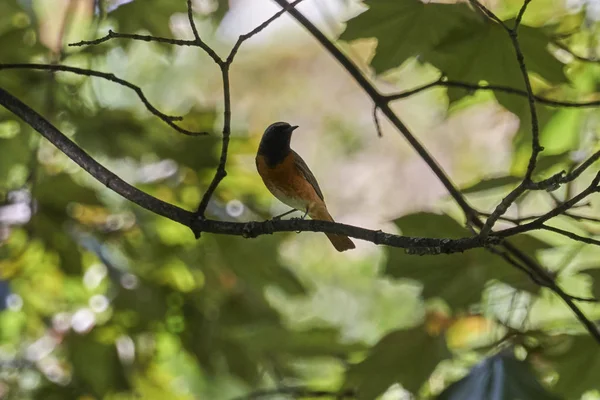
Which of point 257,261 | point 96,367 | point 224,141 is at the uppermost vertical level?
point 257,261

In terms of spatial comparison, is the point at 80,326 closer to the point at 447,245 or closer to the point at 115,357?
the point at 115,357

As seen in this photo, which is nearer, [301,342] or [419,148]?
[419,148]

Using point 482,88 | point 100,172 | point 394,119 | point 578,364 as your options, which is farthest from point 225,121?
point 578,364

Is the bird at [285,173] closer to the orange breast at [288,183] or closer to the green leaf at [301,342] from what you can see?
the orange breast at [288,183]

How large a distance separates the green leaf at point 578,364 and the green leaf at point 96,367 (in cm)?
100

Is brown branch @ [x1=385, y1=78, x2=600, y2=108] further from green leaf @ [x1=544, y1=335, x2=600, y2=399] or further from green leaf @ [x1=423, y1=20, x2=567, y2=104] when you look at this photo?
green leaf @ [x1=544, y1=335, x2=600, y2=399]

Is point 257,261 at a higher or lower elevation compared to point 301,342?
higher

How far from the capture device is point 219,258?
6.13 feet

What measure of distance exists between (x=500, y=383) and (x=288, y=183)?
0.51 m

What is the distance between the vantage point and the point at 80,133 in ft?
5.51

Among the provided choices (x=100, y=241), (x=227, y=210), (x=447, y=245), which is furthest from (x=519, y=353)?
(x=100, y=241)

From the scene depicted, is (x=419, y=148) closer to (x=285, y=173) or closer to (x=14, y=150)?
(x=285, y=173)

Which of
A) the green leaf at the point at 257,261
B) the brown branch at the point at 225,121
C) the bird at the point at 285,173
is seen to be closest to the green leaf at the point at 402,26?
the bird at the point at 285,173

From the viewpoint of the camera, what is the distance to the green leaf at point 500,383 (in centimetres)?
113
